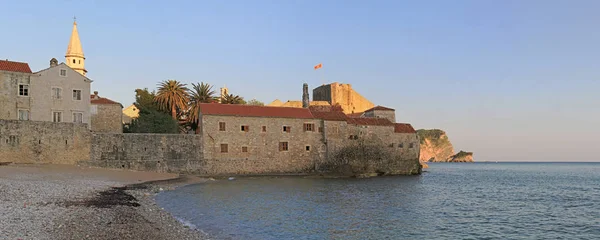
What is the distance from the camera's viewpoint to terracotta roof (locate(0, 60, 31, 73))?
40816 mm

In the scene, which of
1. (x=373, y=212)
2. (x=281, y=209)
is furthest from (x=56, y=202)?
(x=373, y=212)

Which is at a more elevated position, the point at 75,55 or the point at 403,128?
the point at 75,55

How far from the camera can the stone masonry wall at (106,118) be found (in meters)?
48.2

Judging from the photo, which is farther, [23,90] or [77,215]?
[23,90]

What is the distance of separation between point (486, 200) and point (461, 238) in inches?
642

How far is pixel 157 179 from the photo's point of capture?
40250mm

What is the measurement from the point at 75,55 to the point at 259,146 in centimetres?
3343

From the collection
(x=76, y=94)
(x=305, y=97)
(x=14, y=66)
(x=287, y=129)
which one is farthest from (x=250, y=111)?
(x=14, y=66)

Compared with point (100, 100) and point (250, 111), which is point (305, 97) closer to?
point (250, 111)

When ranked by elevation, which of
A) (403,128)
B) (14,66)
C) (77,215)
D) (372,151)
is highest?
(14,66)

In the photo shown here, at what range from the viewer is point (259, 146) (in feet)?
168

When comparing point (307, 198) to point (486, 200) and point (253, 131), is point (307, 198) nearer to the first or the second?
point (486, 200)

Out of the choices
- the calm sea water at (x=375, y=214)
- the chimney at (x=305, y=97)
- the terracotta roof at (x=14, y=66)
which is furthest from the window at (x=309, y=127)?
the terracotta roof at (x=14, y=66)

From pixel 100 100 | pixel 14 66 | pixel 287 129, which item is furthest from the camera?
pixel 287 129
